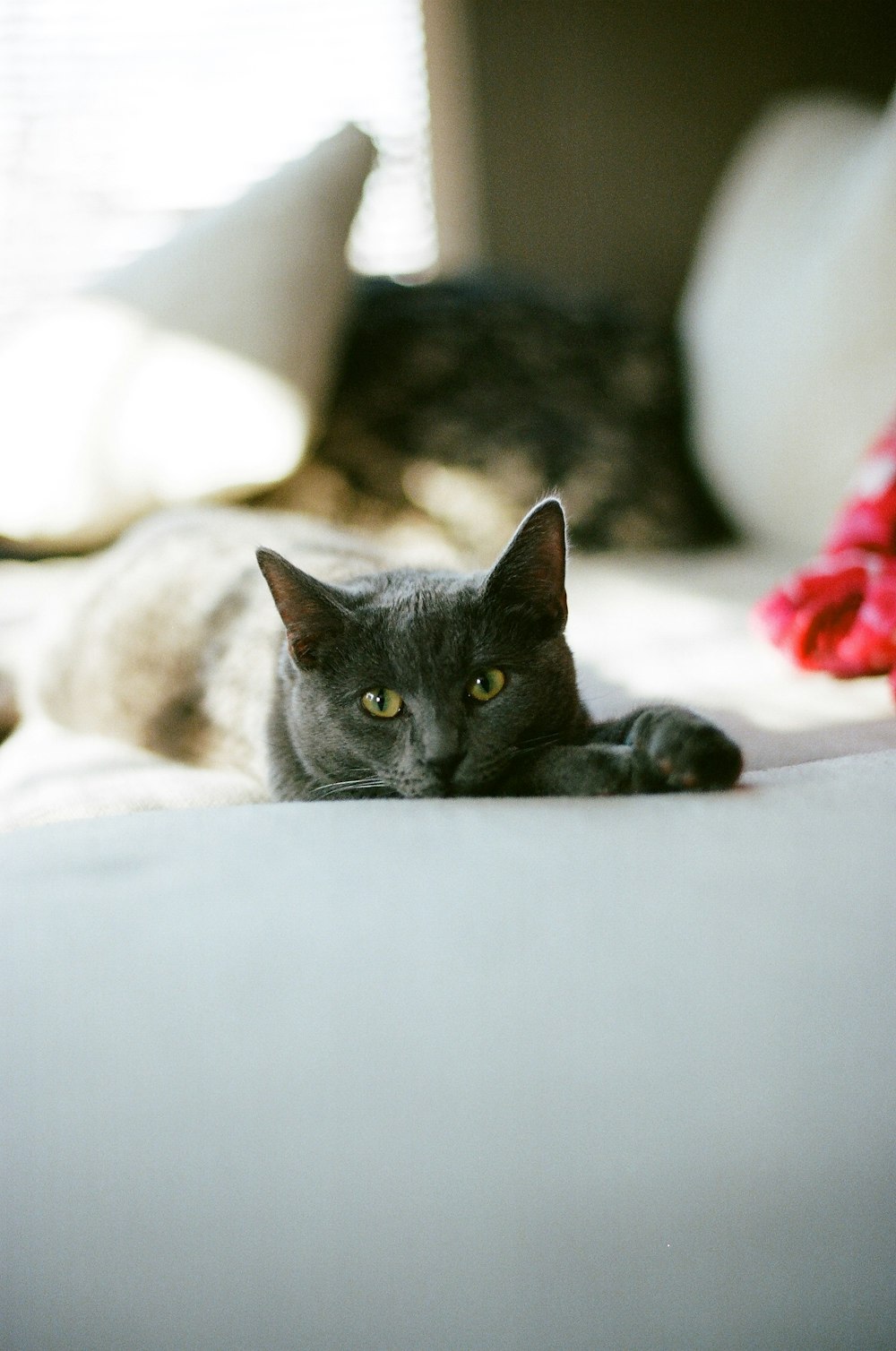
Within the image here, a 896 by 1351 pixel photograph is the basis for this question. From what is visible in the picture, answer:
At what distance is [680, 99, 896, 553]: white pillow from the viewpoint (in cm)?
138

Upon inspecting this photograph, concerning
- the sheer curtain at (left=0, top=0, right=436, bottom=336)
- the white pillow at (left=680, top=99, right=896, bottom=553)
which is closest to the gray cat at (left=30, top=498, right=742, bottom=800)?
the white pillow at (left=680, top=99, right=896, bottom=553)

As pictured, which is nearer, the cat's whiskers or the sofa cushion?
the sofa cushion

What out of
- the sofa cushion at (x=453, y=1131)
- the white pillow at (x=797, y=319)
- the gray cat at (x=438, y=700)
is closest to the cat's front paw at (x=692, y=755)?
the gray cat at (x=438, y=700)

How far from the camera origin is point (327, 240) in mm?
1640

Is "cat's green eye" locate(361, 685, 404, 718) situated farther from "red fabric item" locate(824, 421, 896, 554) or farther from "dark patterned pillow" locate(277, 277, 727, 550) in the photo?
"dark patterned pillow" locate(277, 277, 727, 550)

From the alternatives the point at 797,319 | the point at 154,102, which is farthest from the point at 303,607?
the point at 154,102

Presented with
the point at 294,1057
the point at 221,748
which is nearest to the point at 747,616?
the point at 221,748

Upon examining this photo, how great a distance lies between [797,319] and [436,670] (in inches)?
43.8

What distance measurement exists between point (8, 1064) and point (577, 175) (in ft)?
8.10

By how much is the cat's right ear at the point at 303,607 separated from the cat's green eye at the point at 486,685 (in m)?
0.12

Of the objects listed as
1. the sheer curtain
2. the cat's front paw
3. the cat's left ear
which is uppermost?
the sheer curtain

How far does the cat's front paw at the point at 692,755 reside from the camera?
616mm

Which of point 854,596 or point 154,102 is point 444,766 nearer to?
point 854,596

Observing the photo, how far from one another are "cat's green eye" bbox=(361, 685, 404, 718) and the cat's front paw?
223 mm
